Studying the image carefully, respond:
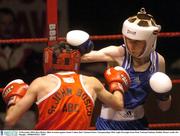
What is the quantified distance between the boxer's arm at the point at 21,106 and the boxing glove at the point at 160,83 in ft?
1.52

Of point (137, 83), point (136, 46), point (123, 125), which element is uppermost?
point (136, 46)

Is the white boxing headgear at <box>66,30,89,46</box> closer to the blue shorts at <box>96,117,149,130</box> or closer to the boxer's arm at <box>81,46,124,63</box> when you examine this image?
the boxer's arm at <box>81,46,124,63</box>

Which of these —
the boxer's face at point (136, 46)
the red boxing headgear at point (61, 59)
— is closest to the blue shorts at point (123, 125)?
the boxer's face at point (136, 46)

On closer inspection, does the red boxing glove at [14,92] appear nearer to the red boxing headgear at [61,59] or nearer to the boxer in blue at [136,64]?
the red boxing headgear at [61,59]

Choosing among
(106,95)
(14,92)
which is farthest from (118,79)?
(14,92)

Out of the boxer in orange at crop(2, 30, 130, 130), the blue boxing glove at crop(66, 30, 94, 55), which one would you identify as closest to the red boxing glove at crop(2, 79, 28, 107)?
the boxer in orange at crop(2, 30, 130, 130)

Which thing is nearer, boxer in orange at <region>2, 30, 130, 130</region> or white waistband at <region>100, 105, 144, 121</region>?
boxer in orange at <region>2, 30, 130, 130</region>

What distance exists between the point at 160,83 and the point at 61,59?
399mm

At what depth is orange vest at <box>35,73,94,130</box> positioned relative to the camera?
2268 mm

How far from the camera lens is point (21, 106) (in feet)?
7.35

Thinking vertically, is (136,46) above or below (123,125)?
above

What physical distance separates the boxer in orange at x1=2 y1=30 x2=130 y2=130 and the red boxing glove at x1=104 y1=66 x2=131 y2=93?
5 centimetres

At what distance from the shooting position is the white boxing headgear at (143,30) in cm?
246

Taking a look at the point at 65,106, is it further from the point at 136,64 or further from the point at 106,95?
the point at 136,64
